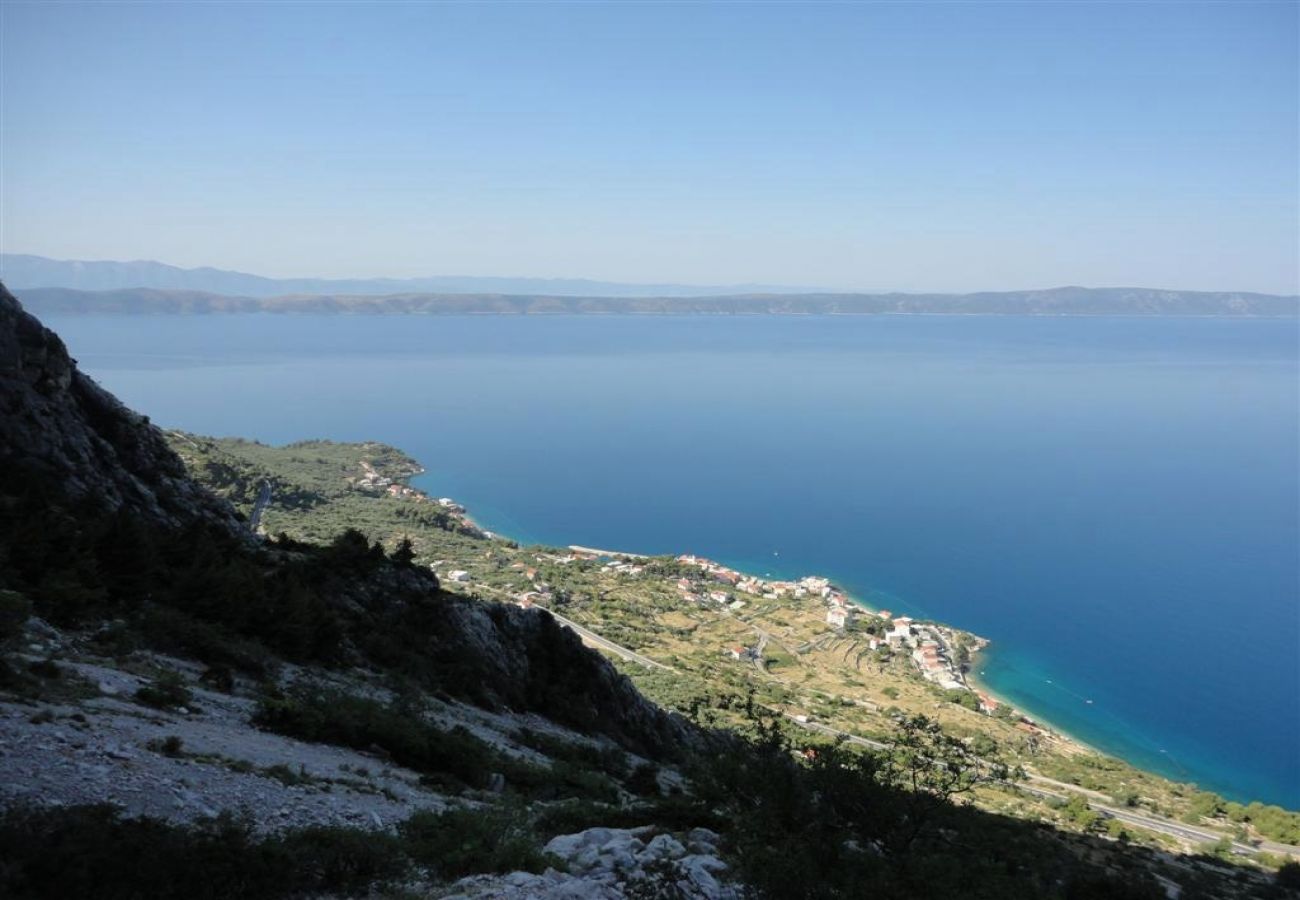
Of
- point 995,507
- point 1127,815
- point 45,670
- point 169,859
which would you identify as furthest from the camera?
point 995,507

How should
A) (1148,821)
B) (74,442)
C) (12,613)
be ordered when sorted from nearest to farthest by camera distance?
(12,613)
(74,442)
(1148,821)

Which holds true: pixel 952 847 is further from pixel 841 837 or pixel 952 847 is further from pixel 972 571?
pixel 972 571

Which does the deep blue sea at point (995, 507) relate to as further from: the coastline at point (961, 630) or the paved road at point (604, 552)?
the paved road at point (604, 552)

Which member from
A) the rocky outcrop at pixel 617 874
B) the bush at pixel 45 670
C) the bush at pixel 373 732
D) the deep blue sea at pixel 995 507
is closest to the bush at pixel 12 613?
the bush at pixel 45 670

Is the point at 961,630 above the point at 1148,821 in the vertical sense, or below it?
below

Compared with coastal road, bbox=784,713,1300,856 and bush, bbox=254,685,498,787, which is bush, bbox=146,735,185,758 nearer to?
bush, bbox=254,685,498,787

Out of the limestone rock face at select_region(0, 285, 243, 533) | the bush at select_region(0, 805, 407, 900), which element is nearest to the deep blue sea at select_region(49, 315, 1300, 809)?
the limestone rock face at select_region(0, 285, 243, 533)

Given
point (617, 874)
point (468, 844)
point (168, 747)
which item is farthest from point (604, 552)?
point (617, 874)

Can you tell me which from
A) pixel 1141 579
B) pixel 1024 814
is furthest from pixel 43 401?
pixel 1141 579

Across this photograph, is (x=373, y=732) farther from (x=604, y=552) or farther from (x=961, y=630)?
(x=604, y=552)
